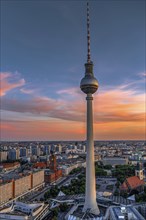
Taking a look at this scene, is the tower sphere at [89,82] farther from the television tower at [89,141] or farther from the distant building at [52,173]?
the distant building at [52,173]

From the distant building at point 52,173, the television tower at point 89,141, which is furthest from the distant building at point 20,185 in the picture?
the television tower at point 89,141

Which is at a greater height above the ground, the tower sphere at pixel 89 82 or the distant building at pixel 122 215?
the tower sphere at pixel 89 82

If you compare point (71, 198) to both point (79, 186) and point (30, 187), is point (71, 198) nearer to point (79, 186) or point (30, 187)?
point (79, 186)

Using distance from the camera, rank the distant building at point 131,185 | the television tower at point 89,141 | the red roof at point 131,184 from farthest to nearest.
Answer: the red roof at point 131,184 < the distant building at point 131,185 < the television tower at point 89,141

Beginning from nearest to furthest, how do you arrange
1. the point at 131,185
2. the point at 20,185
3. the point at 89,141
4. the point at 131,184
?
the point at 89,141, the point at 131,185, the point at 131,184, the point at 20,185

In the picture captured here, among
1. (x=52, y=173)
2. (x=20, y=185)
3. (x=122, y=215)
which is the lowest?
(x=20, y=185)

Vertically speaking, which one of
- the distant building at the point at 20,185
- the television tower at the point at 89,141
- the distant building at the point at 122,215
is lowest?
the distant building at the point at 20,185

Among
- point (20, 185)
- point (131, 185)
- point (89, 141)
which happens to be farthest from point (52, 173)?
point (89, 141)

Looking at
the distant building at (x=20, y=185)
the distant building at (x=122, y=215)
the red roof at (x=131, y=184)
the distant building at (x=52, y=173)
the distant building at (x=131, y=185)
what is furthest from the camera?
the distant building at (x=52, y=173)

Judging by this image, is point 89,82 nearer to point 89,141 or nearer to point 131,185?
point 89,141

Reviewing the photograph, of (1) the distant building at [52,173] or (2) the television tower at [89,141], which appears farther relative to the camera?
(1) the distant building at [52,173]

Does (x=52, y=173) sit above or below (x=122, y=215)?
below
